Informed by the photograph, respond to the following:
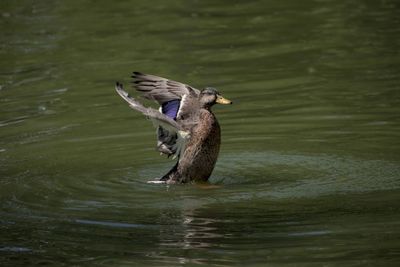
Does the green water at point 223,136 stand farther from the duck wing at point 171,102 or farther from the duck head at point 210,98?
the duck head at point 210,98

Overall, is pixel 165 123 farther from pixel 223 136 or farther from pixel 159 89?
pixel 223 136

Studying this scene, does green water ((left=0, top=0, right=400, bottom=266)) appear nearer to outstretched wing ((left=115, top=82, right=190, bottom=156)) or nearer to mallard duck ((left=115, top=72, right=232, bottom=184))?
mallard duck ((left=115, top=72, right=232, bottom=184))

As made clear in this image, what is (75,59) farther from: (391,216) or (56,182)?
(391,216)

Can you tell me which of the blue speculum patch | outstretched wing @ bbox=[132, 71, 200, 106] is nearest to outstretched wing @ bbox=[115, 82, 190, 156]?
the blue speculum patch

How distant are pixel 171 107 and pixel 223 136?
1716 millimetres

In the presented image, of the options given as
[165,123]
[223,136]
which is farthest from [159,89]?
[223,136]

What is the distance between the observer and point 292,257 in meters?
7.19

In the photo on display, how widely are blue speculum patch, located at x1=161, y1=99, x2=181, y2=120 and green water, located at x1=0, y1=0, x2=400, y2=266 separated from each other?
26.7 inches

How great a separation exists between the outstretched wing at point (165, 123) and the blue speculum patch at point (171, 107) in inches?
14.4

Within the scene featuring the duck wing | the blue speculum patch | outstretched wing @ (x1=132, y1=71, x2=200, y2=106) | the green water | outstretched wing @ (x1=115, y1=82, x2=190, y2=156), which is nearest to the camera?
the green water

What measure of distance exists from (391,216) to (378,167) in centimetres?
187

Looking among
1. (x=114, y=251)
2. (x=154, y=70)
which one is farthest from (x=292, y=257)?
(x=154, y=70)

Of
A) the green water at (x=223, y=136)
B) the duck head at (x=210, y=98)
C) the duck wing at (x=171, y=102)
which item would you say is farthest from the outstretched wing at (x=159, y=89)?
the green water at (x=223, y=136)

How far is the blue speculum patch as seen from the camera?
34.1 ft
